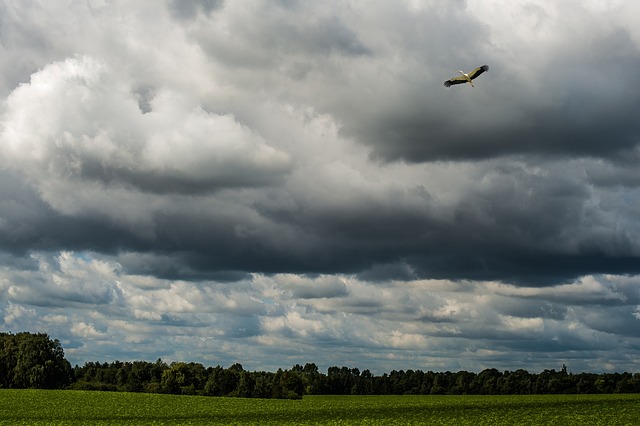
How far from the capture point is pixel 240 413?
96500mm

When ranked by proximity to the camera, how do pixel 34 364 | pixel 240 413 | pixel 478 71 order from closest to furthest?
pixel 478 71 < pixel 240 413 < pixel 34 364

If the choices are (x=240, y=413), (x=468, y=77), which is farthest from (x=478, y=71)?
(x=240, y=413)

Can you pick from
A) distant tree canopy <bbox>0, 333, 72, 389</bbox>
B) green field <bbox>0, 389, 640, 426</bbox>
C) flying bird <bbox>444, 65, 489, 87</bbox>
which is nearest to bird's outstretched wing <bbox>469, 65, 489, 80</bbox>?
flying bird <bbox>444, 65, 489, 87</bbox>

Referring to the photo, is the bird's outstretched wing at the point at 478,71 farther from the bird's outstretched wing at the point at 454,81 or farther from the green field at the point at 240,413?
the green field at the point at 240,413

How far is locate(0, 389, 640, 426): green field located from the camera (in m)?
74.9

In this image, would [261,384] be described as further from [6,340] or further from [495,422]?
[495,422]

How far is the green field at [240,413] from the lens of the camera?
7494 centimetres

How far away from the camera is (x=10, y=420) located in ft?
261

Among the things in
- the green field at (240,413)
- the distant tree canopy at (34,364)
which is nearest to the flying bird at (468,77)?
the green field at (240,413)

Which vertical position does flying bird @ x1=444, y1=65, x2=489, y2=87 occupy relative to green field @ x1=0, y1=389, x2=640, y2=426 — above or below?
→ above

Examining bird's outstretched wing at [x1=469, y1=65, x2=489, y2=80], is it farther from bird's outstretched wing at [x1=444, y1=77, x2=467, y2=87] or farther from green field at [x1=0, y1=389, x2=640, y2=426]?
green field at [x1=0, y1=389, x2=640, y2=426]

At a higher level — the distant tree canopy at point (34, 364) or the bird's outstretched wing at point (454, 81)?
the bird's outstretched wing at point (454, 81)

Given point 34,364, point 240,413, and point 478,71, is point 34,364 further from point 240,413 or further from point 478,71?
→ point 478,71

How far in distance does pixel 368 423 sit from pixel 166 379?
117541 mm
